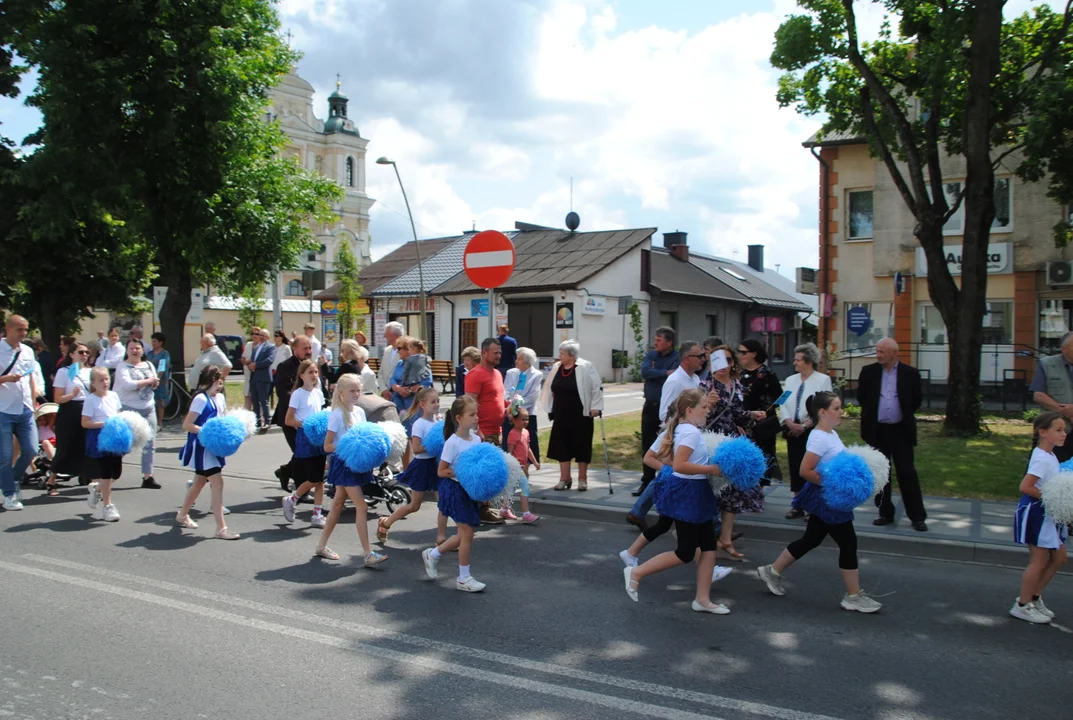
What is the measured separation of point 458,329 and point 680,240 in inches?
705

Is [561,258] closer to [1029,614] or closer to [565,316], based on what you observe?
[565,316]

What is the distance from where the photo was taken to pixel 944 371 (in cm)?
2328

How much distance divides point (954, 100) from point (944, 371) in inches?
366

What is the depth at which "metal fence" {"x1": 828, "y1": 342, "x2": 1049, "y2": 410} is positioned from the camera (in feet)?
67.7

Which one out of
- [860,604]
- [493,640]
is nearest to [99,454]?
[493,640]

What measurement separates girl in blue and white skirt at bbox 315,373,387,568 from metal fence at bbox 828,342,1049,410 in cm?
1606

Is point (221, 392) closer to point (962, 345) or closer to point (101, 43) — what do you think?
point (962, 345)

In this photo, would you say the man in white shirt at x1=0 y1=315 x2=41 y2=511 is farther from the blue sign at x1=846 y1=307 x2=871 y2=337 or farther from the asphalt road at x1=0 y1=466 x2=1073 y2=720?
the blue sign at x1=846 y1=307 x2=871 y2=337

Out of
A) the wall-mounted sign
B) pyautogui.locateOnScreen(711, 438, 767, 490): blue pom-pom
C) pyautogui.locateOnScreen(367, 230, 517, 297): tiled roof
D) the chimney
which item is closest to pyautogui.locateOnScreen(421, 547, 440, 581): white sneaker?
pyautogui.locateOnScreen(711, 438, 767, 490): blue pom-pom

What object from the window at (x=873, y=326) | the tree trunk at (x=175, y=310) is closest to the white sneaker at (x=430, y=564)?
the tree trunk at (x=175, y=310)

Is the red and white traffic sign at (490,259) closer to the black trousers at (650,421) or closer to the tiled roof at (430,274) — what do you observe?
the black trousers at (650,421)

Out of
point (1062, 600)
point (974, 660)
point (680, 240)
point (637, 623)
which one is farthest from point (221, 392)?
point (680, 240)

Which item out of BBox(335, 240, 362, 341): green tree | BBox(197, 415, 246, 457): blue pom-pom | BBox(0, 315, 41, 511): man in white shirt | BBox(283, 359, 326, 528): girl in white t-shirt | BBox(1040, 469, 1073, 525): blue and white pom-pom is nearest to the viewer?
BBox(1040, 469, 1073, 525): blue and white pom-pom

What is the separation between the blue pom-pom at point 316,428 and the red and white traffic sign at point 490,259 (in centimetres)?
275
